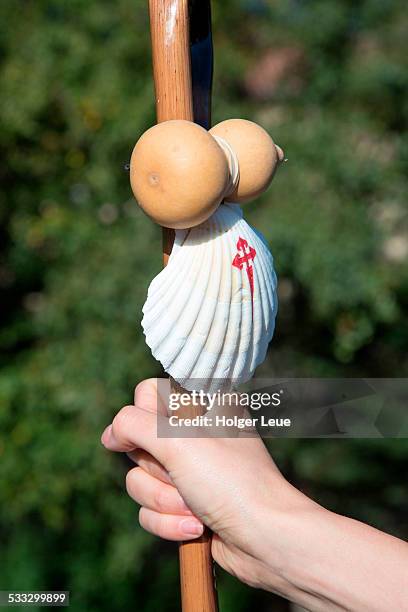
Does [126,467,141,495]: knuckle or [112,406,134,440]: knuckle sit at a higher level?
[112,406,134,440]: knuckle

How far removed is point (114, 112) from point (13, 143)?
31 centimetres

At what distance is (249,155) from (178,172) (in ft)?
0.24

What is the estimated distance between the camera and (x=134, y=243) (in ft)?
4.52

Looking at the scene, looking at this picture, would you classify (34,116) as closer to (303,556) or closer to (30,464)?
(30,464)

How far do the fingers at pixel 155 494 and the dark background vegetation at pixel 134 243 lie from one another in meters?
0.74

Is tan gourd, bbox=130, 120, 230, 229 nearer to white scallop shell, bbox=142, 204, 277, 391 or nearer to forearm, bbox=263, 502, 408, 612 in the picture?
white scallop shell, bbox=142, 204, 277, 391

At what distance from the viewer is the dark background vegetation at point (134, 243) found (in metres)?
1.38

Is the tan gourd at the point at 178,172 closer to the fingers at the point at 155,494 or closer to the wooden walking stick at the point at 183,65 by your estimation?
the wooden walking stick at the point at 183,65

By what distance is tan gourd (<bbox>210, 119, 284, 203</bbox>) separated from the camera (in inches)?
19.6

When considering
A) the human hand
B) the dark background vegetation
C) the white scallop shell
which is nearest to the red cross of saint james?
the white scallop shell

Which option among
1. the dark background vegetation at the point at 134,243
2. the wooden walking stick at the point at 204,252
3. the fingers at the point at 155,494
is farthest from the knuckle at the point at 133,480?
the dark background vegetation at the point at 134,243

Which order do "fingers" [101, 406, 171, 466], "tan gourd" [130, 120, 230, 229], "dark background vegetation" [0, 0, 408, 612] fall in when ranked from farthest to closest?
"dark background vegetation" [0, 0, 408, 612] → "fingers" [101, 406, 171, 466] → "tan gourd" [130, 120, 230, 229]

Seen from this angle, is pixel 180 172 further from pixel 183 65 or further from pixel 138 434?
pixel 138 434

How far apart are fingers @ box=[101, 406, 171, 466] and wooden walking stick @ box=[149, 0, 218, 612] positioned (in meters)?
0.04
